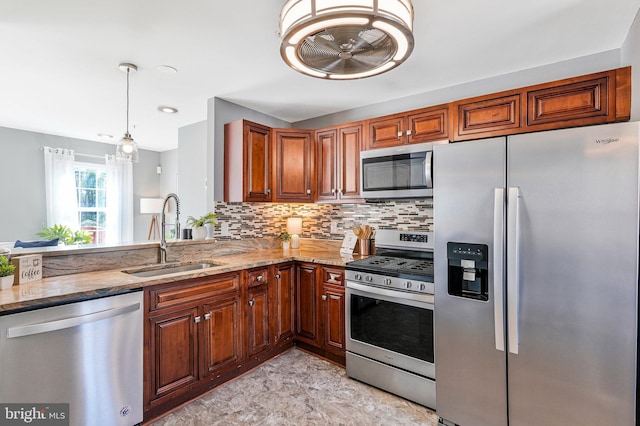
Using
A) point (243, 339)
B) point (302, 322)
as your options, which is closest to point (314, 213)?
point (302, 322)

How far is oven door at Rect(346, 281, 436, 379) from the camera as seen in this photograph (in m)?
2.18

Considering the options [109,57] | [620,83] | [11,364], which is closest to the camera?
[11,364]

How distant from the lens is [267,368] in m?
2.75

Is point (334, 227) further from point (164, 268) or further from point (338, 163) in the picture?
point (164, 268)

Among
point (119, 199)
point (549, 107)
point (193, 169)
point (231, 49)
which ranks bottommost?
point (119, 199)

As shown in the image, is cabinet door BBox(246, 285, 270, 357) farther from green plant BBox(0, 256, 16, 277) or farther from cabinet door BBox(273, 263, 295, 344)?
green plant BBox(0, 256, 16, 277)

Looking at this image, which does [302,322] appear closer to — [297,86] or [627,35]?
[297,86]

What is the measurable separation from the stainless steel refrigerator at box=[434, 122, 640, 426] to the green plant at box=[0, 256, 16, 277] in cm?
256

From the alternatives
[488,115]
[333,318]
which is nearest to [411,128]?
[488,115]

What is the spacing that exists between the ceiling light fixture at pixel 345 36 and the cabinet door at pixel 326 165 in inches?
63.0

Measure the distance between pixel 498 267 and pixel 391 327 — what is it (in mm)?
930

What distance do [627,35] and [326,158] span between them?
2.39m

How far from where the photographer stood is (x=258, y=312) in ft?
9.06

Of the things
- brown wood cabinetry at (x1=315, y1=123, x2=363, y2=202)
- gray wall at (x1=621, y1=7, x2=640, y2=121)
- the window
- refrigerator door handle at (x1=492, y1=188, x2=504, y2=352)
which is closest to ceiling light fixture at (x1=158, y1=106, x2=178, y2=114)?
brown wood cabinetry at (x1=315, y1=123, x2=363, y2=202)
